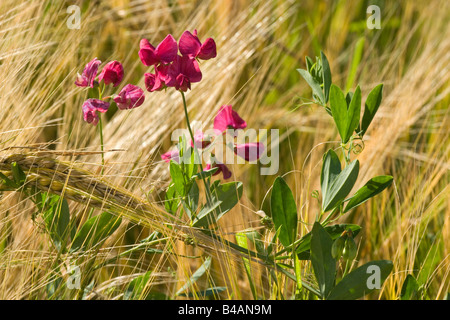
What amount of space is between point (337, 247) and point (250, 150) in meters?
0.12

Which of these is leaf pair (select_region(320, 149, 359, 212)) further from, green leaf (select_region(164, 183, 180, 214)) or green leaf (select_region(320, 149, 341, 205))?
green leaf (select_region(164, 183, 180, 214))

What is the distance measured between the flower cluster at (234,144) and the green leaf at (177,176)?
0.02m

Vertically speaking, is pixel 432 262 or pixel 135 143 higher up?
pixel 135 143

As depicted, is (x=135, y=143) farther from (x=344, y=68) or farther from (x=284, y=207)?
(x=344, y=68)

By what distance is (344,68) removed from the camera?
4.76 feet

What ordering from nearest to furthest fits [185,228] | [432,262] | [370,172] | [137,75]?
[185,228] → [432,262] → [370,172] → [137,75]

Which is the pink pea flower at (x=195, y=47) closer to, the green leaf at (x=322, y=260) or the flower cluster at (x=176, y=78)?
the flower cluster at (x=176, y=78)

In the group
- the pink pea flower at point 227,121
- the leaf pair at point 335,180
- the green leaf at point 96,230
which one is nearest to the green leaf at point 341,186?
the leaf pair at point 335,180

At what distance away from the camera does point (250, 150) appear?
601 millimetres

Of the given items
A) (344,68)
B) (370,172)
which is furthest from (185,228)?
(344,68)

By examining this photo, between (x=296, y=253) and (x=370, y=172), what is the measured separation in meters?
0.40

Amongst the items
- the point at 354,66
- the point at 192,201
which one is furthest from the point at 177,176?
the point at 354,66

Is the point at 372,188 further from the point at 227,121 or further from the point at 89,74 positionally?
the point at 89,74

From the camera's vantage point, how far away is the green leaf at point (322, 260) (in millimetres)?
577
